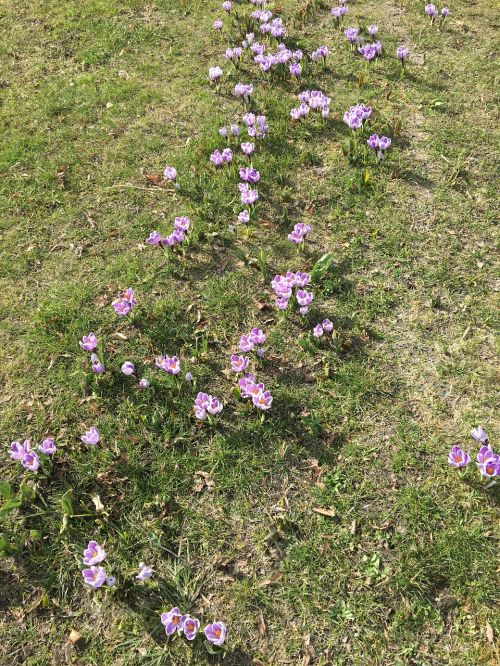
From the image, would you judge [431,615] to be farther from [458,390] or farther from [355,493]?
[458,390]

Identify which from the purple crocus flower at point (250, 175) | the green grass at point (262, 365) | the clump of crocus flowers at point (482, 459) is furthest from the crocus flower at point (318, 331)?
the purple crocus flower at point (250, 175)

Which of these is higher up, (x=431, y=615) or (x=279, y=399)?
(x=279, y=399)

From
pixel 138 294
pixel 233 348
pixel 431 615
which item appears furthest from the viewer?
pixel 138 294

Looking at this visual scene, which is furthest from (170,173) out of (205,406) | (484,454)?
(484,454)

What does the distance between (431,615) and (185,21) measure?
8.07 m

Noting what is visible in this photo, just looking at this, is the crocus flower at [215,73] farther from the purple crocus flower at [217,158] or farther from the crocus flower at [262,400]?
the crocus flower at [262,400]

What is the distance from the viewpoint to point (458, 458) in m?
3.59

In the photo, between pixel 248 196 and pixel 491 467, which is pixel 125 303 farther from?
pixel 491 467

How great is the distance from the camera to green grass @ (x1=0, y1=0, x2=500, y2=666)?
329cm

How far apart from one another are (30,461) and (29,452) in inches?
2.6

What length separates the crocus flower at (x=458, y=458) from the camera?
3561 mm

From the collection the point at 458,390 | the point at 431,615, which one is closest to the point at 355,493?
the point at 431,615

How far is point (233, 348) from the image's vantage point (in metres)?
4.46

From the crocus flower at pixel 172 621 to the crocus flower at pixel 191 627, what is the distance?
0.05 metres
